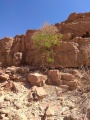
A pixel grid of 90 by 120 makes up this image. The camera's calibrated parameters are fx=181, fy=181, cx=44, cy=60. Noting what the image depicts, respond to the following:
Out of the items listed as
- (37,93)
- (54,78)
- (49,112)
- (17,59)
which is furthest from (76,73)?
(17,59)

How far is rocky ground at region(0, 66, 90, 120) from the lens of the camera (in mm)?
5707

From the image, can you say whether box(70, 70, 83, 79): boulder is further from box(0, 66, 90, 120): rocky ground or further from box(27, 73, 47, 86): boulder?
box(27, 73, 47, 86): boulder

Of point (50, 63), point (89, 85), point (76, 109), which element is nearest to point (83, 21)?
point (50, 63)

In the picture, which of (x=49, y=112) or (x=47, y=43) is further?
(x=47, y=43)

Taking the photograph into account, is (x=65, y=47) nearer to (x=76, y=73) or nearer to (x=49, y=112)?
(x=76, y=73)

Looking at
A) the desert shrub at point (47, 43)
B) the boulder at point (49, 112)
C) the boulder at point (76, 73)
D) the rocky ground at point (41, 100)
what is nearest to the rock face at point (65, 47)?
the desert shrub at point (47, 43)

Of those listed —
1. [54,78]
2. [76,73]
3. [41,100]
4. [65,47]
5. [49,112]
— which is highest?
[65,47]

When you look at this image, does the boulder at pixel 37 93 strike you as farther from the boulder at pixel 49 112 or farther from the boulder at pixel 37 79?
the boulder at pixel 49 112

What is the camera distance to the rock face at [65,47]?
8.90 m

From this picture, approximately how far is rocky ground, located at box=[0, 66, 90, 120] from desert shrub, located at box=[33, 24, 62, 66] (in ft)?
4.63

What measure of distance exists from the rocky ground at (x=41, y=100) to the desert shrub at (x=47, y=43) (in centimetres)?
141

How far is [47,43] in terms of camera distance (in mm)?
9438

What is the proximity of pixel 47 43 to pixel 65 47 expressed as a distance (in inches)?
38.2

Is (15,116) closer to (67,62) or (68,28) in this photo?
(67,62)
